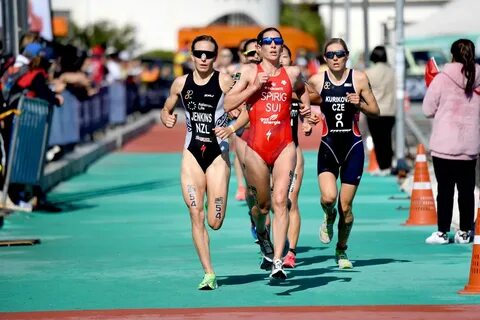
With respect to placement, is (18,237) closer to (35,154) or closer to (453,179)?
(35,154)

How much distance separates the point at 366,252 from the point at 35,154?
6.23 metres

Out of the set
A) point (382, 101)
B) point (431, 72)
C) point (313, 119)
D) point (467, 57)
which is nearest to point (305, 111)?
point (313, 119)

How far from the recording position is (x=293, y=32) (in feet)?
249

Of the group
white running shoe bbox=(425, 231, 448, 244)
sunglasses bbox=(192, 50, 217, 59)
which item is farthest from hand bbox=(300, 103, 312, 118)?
white running shoe bbox=(425, 231, 448, 244)

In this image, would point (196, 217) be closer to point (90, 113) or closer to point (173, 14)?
point (90, 113)

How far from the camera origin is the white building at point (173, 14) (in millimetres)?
97869

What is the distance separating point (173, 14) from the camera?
99.6 metres

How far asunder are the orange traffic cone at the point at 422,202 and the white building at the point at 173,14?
7854 centimetres

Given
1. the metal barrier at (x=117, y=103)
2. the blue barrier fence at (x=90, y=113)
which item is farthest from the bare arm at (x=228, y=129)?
the metal barrier at (x=117, y=103)

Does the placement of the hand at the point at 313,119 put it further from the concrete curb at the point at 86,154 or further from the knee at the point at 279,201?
the concrete curb at the point at 86,154

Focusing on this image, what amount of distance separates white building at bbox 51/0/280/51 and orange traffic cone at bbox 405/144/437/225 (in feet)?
258

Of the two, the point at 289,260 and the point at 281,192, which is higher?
the point at 281,192

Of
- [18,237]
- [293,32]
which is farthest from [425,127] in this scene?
[293,32]

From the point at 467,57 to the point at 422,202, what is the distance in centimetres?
276
